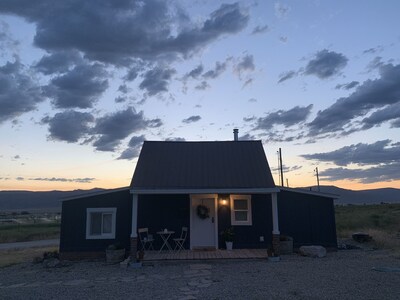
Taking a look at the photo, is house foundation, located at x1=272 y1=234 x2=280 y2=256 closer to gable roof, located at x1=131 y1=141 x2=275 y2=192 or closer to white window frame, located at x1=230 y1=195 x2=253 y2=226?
gable roof, located at x1=131 y1=141 x2=275 y2=192

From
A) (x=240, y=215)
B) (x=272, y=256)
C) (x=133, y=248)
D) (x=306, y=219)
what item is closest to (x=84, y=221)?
A: (x=133, y=248)

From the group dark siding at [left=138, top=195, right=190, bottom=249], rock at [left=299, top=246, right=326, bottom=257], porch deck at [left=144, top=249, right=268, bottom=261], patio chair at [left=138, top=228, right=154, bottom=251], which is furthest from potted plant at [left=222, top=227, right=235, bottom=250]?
patio chair at [left=138, top=228, right=154, bottom=251]

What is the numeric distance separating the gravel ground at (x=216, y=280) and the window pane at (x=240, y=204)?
2810 mm

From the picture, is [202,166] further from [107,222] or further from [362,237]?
[362,237]

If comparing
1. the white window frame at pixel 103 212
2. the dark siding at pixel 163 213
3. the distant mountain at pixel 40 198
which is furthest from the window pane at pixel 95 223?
the distant mountain at pixel 40 198

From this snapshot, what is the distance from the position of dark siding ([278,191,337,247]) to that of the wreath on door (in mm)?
2967

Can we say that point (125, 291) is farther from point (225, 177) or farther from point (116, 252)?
point (225, 177)

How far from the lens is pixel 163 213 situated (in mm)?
14875

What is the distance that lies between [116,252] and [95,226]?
1.76 meters

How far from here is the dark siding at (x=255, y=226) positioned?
48.5 ft

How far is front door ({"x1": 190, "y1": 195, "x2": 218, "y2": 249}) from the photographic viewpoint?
1470cm

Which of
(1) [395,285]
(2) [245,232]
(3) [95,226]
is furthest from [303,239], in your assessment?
(3) [95,226]

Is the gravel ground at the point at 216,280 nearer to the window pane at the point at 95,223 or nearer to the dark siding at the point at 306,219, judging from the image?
the window pane at the point at 95,223

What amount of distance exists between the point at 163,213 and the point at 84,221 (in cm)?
307
